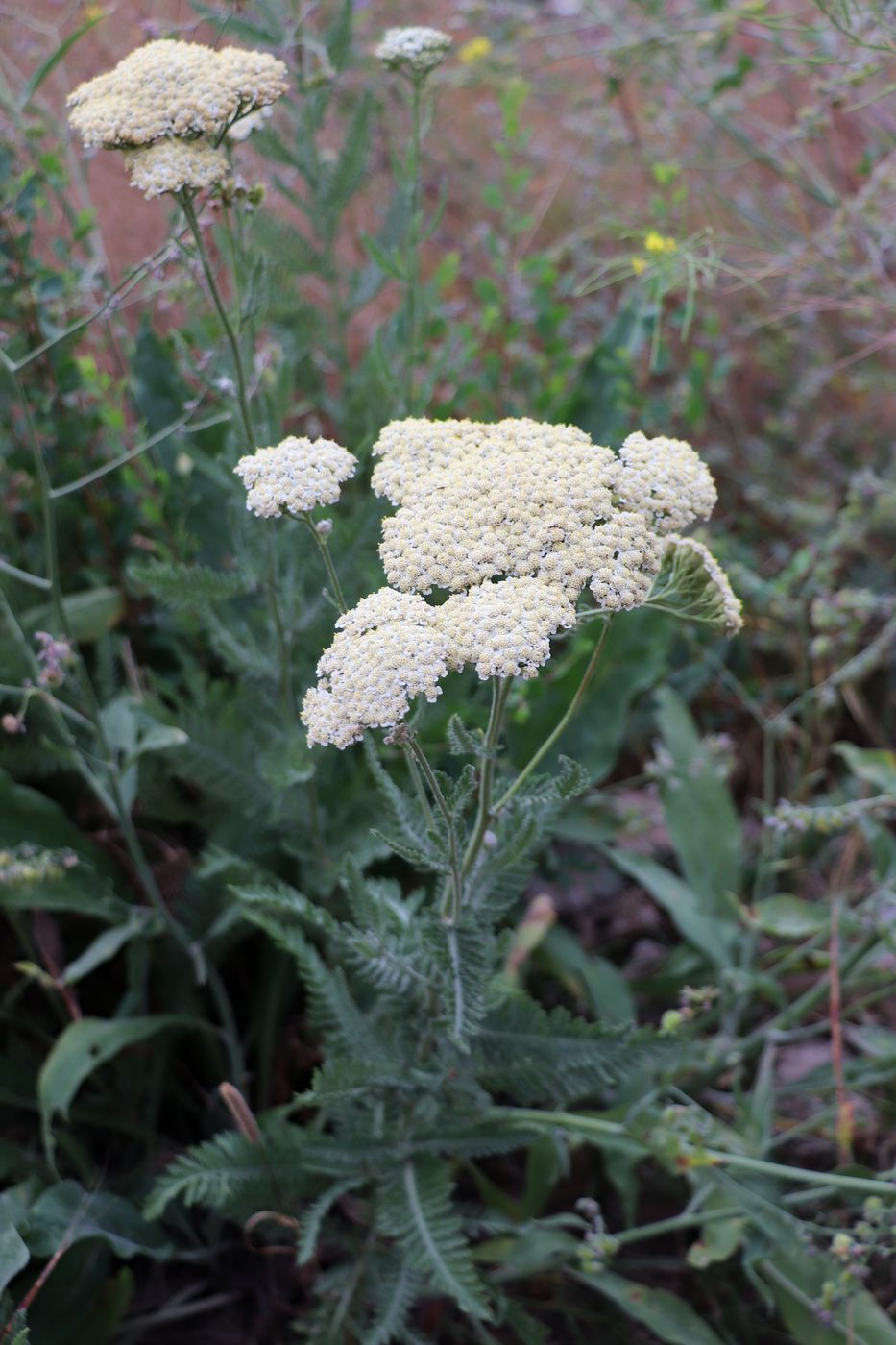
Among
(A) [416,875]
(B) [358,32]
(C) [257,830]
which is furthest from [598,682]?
(B) [358,32]

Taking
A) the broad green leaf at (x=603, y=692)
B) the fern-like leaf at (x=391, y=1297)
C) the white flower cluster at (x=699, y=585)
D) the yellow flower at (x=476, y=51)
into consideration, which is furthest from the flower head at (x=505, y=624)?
the yellow flower at (x=476, y=51)

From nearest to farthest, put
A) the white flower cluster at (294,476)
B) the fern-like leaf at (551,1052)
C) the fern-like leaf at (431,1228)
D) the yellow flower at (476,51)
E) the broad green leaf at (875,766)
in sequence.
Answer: the white flower cluster at (294,476) < the fern-like leaf at (431,1228) < the fern-like leaf at (551,1052) < the broad green leaf at (875,766) < the yellow flower at (476,51)

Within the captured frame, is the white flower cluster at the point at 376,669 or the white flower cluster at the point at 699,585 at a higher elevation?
the white flower cluster at the point at 376,669

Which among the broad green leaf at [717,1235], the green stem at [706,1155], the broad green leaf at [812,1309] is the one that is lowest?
the broad green leaf at [812,1309]

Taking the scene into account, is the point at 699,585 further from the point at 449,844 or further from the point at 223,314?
the point at 223,314

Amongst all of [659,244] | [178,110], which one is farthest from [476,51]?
[178,110]

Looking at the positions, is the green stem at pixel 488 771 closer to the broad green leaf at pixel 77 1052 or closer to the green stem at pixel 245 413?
the green stem at pixel 245 413

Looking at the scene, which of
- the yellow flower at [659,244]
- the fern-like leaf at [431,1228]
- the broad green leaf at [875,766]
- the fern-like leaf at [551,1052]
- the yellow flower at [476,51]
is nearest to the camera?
the fern-like leaf at [431,1228]
